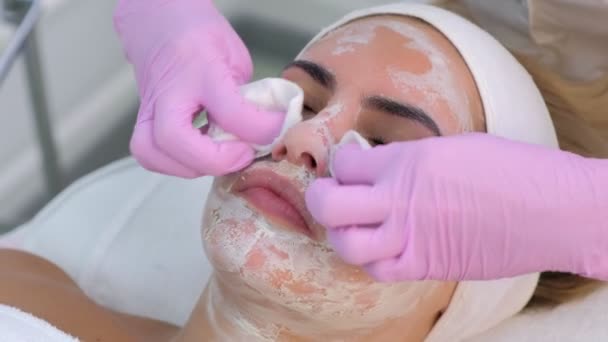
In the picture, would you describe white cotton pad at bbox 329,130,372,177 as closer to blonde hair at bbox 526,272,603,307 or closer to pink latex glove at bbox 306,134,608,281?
pink latex glove at bbox 306,134,608,281

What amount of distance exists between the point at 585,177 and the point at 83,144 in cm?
137

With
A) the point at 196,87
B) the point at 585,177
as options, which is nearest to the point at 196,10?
the point at 196,87

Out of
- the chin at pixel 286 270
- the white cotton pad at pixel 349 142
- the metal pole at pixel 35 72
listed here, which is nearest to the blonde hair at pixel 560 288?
the chin at pixel 286 270

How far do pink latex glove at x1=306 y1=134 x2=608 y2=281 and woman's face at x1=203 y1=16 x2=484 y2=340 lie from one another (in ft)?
0.29

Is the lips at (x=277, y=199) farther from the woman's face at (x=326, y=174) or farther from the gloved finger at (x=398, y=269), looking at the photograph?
the gloved finger at (x=398, y=269)

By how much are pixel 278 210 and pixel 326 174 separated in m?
0.07

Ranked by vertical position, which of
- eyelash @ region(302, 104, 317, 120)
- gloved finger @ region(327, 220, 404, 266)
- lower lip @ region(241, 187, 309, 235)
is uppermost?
eyelash @ region(302, 104, 317, 120)

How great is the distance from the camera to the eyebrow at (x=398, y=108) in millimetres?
959

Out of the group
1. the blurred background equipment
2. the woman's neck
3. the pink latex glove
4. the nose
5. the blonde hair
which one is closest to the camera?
the pink latex glove

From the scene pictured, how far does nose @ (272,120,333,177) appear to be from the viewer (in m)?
0.90

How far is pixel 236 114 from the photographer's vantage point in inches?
Result: 37.1

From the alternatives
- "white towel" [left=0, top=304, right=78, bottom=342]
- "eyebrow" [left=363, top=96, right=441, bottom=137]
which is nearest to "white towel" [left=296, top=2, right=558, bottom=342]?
"eyebrow" [left=363, top=96, right=441, bottom=137]

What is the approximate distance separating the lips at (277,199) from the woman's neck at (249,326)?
116 mm

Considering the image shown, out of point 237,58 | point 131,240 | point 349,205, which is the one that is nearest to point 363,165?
point 349,205
